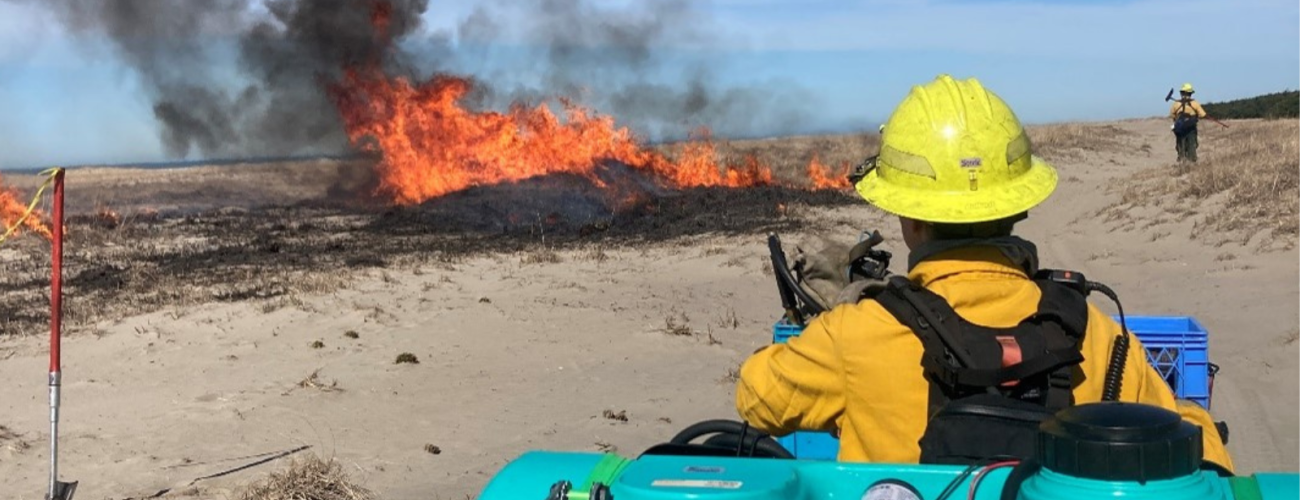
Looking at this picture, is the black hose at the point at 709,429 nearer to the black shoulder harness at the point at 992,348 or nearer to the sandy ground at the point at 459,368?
the black shoulder harness at the point at 992,348

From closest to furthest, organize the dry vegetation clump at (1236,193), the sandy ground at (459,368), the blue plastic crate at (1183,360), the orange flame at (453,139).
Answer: the blue plastic crate at (1183,360) → the sandy ground at (459,368) → the dry vegetation clump at (1236,193) → the orange flame at (453,139)

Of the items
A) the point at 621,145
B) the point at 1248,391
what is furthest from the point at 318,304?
the point at 621,145

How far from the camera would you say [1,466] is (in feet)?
21.4

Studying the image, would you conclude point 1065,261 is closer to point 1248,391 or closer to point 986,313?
point 1248,391

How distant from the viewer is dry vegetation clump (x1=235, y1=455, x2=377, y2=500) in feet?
18.4

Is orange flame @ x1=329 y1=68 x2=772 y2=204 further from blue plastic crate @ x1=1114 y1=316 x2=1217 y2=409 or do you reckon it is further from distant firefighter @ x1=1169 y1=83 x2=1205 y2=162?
blue plastic crate @ x1=1114 y1=316 x2=1217 y2=409

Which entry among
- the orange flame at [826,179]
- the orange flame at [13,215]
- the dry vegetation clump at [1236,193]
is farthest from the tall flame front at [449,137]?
the dry vegetation clump at [1236,193]

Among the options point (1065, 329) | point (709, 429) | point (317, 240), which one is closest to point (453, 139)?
point (317, 240)

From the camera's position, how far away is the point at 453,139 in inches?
893

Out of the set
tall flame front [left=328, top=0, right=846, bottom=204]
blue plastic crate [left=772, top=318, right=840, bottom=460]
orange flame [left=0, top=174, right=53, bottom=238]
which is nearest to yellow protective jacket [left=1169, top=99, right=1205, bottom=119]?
tall flame front [left=328, top=0, right=846, bottom=204]

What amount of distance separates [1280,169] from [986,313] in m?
16.2

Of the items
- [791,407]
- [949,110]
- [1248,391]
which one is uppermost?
[949,110]

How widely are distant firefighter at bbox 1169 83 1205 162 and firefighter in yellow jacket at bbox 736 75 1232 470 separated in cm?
2203

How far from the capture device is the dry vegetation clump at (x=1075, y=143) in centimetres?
3241
